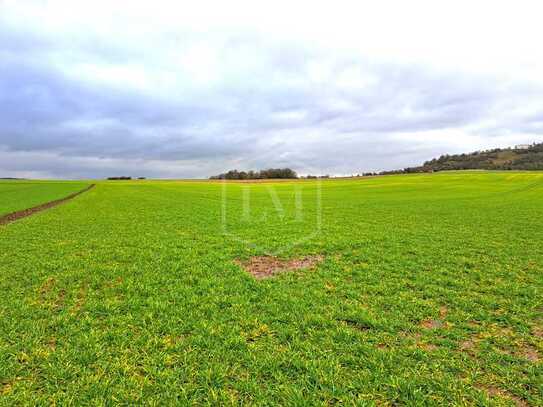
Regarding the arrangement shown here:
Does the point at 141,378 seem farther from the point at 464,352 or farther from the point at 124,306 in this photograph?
the point at 464,352

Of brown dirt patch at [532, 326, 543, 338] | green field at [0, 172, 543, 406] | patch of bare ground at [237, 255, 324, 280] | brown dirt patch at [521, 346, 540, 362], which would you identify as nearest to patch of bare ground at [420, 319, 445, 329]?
green field at [0, 172, 543, 406]

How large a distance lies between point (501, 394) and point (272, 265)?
735 cm

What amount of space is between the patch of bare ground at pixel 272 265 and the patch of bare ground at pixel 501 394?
604 centimetres

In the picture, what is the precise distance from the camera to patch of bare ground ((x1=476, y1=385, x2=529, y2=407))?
393 cm

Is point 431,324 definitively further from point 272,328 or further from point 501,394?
point 272,328

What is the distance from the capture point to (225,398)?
13.2 feet

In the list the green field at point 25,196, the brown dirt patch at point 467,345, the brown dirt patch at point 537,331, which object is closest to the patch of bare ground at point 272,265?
the brown dirt patch at point 467,345

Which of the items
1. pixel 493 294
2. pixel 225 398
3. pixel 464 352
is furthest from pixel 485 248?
pixel 225 398

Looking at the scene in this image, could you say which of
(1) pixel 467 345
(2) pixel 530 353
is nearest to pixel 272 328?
(1) pixel 467 345

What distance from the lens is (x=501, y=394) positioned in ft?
13.4

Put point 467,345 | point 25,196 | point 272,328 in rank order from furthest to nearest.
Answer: point 25,196 < point 272,328 < point 467,345

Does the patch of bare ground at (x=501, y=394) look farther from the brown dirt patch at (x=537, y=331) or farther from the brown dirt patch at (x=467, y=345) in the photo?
the brown dirt patch at (x=537, y=331)

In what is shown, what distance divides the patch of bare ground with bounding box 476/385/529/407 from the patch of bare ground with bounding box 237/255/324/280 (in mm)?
6045

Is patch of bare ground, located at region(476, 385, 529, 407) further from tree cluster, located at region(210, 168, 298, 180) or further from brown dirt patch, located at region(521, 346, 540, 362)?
tree cluster, located at region(210, 168, 298, 180)
